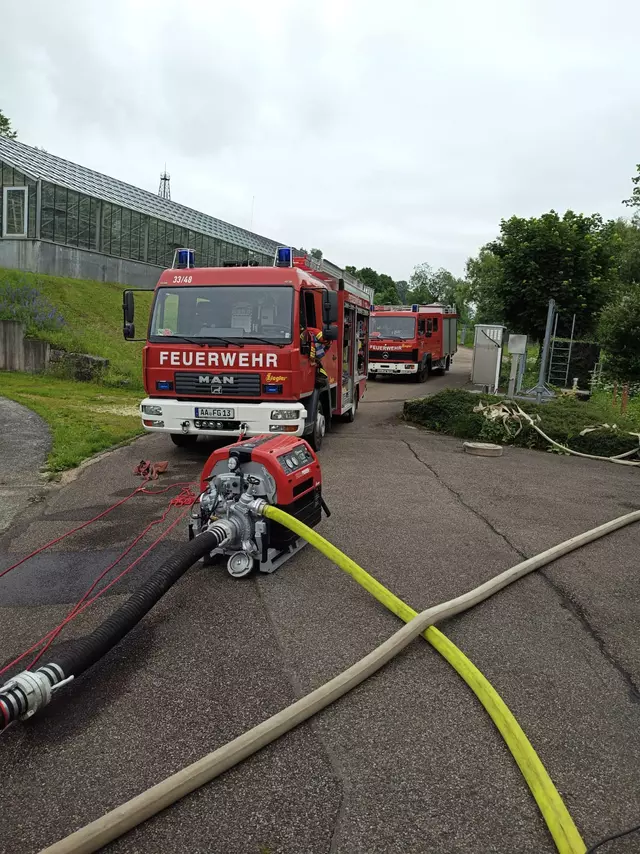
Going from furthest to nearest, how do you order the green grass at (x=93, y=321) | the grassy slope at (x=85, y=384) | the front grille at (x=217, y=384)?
the green grass at (x=93, y=321), the grassy slope at (x=85, y=384), the front grille at (x=217, y=384)

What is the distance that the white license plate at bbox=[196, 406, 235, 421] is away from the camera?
26.9ft

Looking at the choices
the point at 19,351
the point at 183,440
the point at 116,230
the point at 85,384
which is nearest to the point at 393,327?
the point at 85,384

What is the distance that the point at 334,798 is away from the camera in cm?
241

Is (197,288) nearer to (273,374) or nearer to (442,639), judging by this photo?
(273,374)

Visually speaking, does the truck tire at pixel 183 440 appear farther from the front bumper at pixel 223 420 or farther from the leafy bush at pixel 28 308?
the leafy bush at pixel 28 308

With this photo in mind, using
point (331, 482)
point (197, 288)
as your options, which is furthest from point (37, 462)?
point (331, 482)

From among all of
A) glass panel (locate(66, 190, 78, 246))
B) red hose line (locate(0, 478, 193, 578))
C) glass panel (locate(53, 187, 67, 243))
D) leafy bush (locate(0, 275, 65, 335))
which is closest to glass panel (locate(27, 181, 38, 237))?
glass panel (locate(53, 187, 67, 243))

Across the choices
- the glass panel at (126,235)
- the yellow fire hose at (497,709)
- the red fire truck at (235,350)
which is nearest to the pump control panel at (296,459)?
the yellow fire hose at (497,709)

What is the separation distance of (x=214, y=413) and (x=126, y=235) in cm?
2342

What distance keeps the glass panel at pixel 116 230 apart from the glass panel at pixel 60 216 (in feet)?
9.11

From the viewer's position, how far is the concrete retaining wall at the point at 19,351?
18.0 m

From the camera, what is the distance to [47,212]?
80.8 feet

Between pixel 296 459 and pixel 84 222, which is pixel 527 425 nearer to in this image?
pixel 296 459

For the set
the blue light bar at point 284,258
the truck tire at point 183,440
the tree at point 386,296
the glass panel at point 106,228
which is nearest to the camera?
the blue light bar at point 284,258
